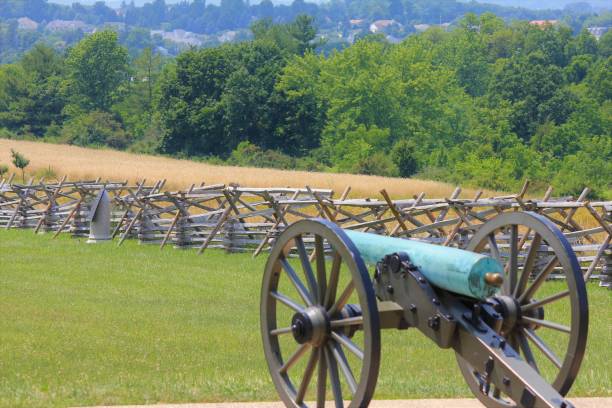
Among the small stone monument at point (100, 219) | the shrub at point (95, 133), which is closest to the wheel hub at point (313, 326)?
the small stone monument at point (100, 219)

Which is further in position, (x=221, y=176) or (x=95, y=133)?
(x=95, y=133)

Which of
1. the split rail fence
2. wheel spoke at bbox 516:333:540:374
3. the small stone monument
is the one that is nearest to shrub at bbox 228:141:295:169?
the split rail fence

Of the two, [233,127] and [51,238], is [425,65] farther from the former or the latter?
[51,238]

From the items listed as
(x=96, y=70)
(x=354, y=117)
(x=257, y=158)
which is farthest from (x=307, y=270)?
(x=96, y=70)

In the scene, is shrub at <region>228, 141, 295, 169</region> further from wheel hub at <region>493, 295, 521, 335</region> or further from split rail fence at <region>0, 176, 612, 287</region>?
wheel hub at <region>493, 295, 521, 335</region>

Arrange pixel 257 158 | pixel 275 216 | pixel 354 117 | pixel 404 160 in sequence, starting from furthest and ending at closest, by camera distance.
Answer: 1. pixel 354 117
2. pixel 257 158
3. pixel 404 160
4. pixel 275 216

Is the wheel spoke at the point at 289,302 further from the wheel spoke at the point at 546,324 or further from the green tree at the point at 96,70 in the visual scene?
the green tree at the point at 96,70

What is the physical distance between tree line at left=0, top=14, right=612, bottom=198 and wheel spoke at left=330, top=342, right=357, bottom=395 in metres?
52.7

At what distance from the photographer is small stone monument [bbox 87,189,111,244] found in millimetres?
25859

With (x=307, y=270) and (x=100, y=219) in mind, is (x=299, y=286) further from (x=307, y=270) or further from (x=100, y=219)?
(x=100, y=219)

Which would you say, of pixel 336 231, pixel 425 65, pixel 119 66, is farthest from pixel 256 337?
pixel 119 66

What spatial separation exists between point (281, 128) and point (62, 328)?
205 feet

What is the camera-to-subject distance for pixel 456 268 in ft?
21.1

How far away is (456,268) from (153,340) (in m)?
6.52
